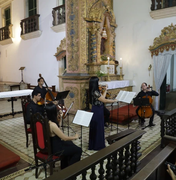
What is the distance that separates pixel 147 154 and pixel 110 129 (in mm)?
1839

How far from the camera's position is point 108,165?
6.41 ft

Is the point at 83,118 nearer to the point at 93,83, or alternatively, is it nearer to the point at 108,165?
the point at 93,83

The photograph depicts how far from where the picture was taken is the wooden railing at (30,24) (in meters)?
11.9

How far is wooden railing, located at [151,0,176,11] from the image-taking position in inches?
289

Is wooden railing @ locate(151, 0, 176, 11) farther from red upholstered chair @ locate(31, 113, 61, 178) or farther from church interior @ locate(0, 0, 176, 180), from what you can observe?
red upholstered chair @ locate(31, 113, 61, 178)

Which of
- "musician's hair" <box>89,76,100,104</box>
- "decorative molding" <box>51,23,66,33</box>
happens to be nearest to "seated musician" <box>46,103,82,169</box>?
"musician's hair" <box>89,76,100,104</box>

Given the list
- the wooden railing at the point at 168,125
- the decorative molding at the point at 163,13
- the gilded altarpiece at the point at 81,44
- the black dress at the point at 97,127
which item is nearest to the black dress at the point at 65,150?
the black dress at the point at 97,127

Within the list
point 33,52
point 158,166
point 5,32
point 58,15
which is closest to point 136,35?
point 58,15

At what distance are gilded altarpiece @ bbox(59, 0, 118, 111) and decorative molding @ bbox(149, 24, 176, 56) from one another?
2.16m

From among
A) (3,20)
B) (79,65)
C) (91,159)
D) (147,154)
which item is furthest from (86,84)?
(3,20)

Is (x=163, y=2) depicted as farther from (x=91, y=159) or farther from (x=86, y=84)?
(x=91, y=159)

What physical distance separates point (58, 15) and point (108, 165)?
10.1 metres

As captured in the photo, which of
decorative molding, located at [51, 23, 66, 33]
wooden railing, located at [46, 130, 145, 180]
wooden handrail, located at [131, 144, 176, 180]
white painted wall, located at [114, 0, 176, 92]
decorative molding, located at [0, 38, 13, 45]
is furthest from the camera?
decorative molding, located at [0, 38, 13, 45]

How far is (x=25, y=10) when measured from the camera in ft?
42.8
